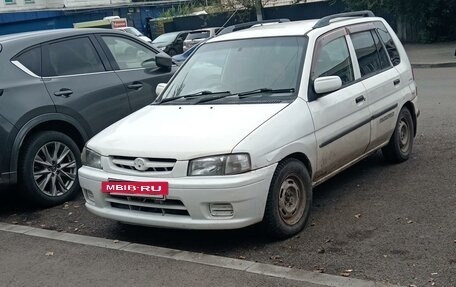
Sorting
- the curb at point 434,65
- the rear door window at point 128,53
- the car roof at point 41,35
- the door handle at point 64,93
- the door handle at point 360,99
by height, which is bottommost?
the curb at point 434,65

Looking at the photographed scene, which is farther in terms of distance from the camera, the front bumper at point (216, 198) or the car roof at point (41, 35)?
the car roof at point (41, 35)

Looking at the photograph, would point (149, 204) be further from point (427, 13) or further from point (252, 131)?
point (427, 13)

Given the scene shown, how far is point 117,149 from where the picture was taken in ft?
16.6

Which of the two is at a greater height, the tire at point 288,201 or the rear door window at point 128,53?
the rear door window at point 128,53

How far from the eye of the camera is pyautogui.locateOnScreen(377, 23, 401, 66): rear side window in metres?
7.07

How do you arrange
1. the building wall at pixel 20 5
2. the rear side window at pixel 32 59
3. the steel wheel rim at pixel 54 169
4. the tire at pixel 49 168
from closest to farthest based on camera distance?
the tire at pixel 49 168
the steel wheel rim at pixel 54 169
the rear side window at pixel 32 59
the building wall at pixel 20 5

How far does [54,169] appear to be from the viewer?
661 cm

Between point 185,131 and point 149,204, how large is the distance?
0.65 meters

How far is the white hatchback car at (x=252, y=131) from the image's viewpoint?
185 inches

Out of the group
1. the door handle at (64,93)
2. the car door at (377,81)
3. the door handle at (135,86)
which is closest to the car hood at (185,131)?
the door handle at (64,93)

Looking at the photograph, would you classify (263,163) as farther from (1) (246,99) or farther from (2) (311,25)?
(2) (311,25)

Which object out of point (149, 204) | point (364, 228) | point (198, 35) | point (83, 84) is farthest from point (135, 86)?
point (198, 35)

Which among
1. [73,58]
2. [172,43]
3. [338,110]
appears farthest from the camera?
[172,43]

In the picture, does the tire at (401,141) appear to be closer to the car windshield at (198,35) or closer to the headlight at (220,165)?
the headlight at (220,165)
